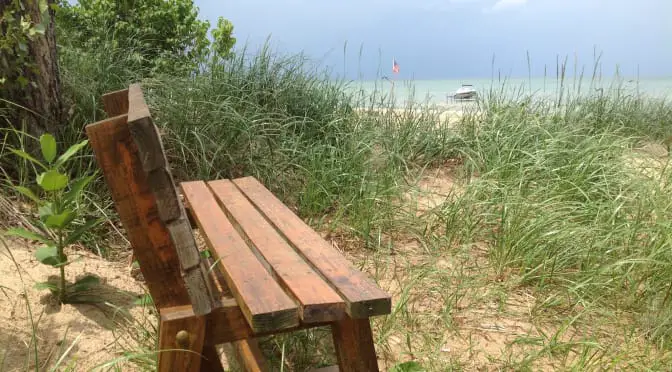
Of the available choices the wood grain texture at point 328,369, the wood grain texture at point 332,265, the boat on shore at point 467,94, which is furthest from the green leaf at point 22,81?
the boat on shore at point 467,94

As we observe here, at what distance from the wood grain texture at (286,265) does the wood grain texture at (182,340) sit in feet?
0.84

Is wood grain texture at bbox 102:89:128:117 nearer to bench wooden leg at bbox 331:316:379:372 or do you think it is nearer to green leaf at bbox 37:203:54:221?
green leaf at bbox 37:203:54:221

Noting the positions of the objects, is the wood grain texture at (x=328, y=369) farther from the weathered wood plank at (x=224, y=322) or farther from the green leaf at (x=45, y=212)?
the green leaf at (x=45, y=212)

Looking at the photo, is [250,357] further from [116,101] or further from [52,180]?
[116,101]

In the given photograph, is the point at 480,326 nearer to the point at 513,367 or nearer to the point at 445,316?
the point at 445,316

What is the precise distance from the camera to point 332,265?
1.73 metres

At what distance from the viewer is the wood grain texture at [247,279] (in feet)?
4.58

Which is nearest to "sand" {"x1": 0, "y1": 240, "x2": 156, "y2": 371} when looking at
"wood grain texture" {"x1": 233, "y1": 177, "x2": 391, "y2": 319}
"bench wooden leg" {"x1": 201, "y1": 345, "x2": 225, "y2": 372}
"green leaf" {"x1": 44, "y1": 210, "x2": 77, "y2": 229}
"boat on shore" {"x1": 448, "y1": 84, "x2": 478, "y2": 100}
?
"green leaf" {"x1": 44, "y1": 210, "x2": 77, "y2": 229}

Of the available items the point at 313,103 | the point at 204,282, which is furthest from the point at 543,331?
the point at 313,103

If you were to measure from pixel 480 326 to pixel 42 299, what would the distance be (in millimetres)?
1911

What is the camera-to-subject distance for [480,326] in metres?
2.58

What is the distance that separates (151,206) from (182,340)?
1.17 feet

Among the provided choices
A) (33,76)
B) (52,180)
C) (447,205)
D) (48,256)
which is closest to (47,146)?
(52,180)

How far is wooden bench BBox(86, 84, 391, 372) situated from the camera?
1.38 metres
